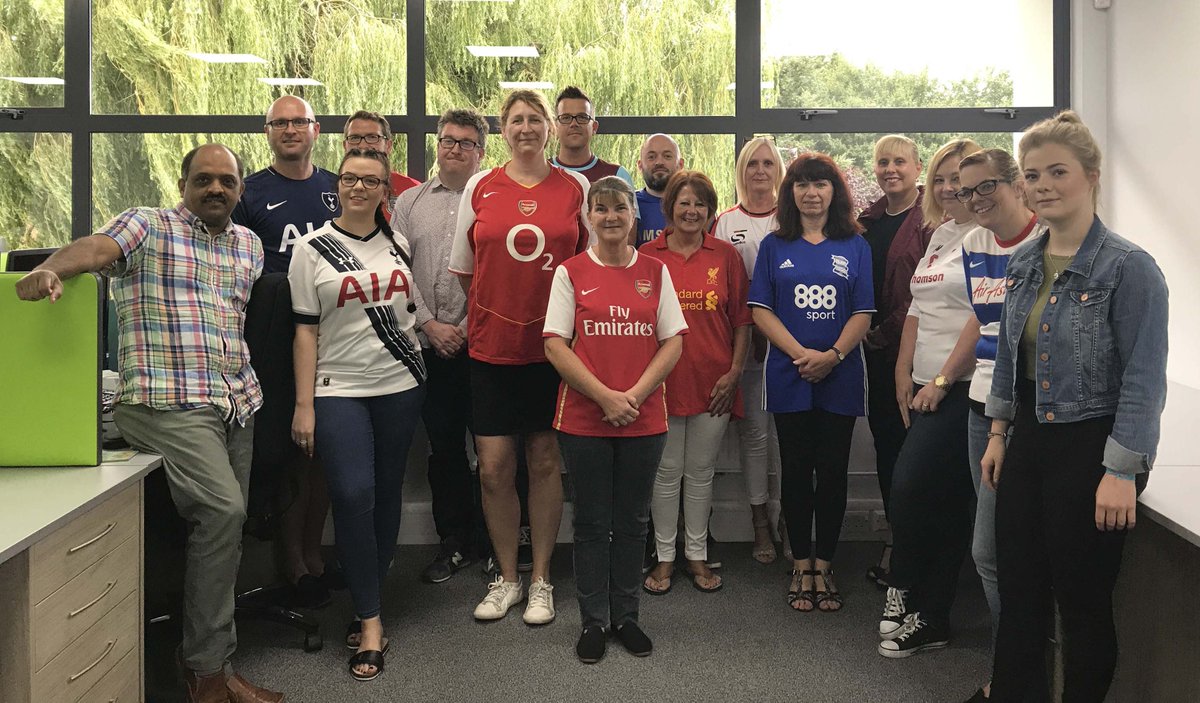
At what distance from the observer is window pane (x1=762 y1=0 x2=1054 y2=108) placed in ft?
14.8

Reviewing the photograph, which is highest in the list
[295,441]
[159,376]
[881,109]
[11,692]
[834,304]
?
[881,109]

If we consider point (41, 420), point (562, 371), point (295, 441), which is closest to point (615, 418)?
point (562, 371)

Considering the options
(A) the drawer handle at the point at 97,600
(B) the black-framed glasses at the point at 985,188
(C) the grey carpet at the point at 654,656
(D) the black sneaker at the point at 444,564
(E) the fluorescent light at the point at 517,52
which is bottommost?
(C) the grey carpet at the point at 654,656

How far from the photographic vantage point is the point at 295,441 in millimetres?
2555

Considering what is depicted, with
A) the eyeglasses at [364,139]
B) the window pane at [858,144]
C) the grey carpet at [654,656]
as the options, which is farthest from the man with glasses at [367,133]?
the window pane at [858,144]

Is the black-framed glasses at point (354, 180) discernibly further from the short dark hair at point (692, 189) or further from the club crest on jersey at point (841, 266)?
the club crest on jersey at point (841, 266)

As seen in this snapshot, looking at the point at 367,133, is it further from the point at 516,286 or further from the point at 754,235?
the point at 754,235

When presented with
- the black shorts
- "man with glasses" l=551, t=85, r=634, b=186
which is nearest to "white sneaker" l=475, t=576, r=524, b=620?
the black shorts

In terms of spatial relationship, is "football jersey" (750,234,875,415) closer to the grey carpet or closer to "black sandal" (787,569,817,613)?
"black sandal" (787,569,817,613)

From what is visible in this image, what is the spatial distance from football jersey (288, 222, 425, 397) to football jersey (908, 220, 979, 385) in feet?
4.97

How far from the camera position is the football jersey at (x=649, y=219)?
3.45 metres

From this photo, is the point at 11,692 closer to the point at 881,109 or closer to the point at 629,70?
the point at 629,70

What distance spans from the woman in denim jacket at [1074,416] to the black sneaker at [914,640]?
28.5 inches

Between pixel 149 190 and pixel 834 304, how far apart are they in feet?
11.2
